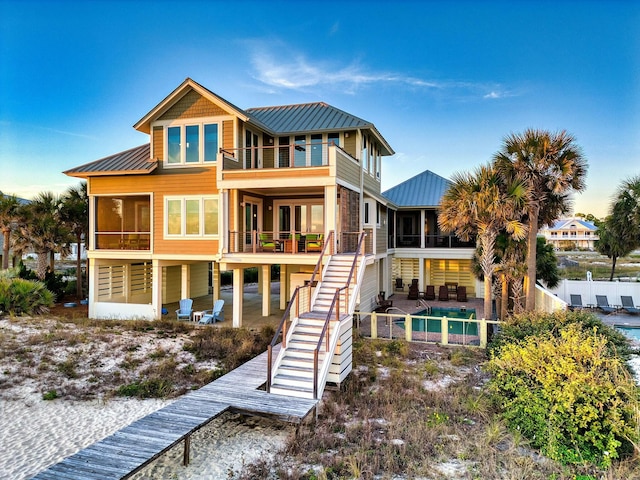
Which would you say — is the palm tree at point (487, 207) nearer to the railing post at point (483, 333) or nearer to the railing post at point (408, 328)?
the railing post at point (483, 333)

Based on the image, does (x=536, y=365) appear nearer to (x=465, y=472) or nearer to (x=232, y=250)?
(x=465, y=472)

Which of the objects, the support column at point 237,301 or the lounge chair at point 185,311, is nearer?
the support column at point 237,301

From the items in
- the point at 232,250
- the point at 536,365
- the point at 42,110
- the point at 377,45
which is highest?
the point at 377,45

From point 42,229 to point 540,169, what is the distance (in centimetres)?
2392

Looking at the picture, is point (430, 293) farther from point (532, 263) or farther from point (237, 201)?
point (237, 201)

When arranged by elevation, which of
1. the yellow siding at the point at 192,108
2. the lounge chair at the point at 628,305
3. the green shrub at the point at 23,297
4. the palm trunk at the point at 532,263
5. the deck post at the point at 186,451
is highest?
the yellow siding at the point at 192,108

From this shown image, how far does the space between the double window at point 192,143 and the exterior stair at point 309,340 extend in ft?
23.7

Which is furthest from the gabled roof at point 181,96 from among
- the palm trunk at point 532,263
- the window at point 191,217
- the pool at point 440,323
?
the palm trunk at point 532,263

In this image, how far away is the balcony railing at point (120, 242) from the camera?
1877cm

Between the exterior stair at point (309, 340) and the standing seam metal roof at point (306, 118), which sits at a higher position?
the standing seam metal roof at point (306, 118)

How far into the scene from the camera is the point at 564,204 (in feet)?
51.3

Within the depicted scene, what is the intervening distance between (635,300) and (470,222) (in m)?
12.7

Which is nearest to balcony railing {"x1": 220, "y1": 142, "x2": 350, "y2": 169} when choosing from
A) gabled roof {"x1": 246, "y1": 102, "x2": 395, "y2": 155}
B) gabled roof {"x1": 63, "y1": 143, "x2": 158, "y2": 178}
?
gabled roof {"x1": 246, "y1": 102, "x2": 395, "y2": 155}

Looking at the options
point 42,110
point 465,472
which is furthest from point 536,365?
point 42,110
